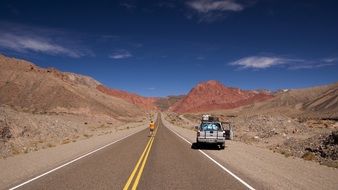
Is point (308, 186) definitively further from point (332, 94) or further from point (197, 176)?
point (332, 94)

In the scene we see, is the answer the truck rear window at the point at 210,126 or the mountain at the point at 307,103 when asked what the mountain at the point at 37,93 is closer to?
the truck rear window at the point at 210,126

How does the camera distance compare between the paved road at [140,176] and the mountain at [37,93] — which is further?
the mountain at [37,93]

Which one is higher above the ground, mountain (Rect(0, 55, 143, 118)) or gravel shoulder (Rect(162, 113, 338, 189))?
mountain (Rect(0, 55, 143, 118))

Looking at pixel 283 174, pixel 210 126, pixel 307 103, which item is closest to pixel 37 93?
pixel 210 126

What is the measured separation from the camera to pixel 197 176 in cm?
1334

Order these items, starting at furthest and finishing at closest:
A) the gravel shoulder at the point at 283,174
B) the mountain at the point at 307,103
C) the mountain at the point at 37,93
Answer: the mountain at the point at 307,103, the mountain at the point at 37,93, the gravel shoulder at the point at 283,174

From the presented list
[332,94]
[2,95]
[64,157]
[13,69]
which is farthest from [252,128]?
[332,94]

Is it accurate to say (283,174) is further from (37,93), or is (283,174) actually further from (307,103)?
(307,103)

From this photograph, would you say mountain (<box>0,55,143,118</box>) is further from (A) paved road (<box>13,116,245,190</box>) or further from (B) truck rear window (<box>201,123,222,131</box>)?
(A) paved road (<box>13,116,245,190</box>)

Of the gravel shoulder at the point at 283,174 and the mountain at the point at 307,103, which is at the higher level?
the mountain at the point at 307,103

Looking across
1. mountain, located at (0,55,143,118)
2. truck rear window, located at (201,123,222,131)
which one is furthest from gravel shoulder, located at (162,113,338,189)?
mountain, located at (0,55,143,118)

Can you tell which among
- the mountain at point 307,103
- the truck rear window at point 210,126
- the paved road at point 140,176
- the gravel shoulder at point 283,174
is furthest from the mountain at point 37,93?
the gravel shoulder at point 283,174

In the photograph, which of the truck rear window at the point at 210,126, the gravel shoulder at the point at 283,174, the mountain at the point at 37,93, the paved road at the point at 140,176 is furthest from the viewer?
the mountain at the point at 37,93

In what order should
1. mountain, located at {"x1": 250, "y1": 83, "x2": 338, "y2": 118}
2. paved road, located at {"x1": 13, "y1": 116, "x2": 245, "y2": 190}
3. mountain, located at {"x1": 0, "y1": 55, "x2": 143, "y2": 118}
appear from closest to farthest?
paved road, located at {"x1": 13, "y1": 116, "x2": 245, "y2": 190}, mountain, located at {"x1": 0, "y1": 55, "x2": 143, "y2": 118}, mountain, located at {"x1": 250, "y1": 83, "x2": 338, "y2": 118}
